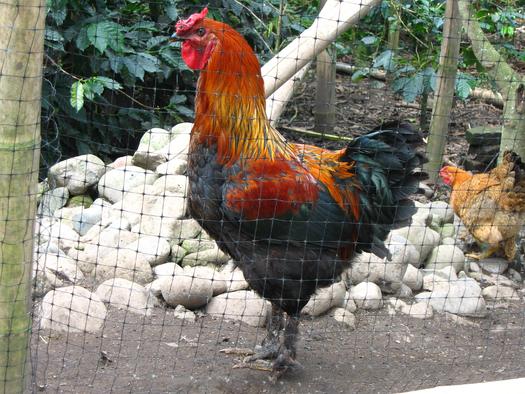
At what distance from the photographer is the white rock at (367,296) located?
5.58 meters

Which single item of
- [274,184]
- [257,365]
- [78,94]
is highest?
[78,94]

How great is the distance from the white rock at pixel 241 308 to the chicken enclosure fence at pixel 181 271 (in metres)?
0.01

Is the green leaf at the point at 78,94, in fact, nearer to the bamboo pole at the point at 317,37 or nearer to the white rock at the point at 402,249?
the bamboo pole at the point at 317,37

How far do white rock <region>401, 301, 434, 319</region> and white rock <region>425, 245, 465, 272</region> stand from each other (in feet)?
2.01

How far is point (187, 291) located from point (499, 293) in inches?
99.1

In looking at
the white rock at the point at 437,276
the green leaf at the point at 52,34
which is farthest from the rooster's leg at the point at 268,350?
the green leaf at the point at 52,34

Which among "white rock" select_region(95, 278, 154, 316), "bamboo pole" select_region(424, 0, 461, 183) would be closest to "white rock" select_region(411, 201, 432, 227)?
"bamboo pole" select_region(424, 0, 461, 183)

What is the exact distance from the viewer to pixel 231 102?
4387 millimetres

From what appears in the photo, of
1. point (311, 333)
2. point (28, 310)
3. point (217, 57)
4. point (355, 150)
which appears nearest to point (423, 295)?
point (311, 333)

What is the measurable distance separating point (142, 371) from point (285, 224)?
121 centimetres

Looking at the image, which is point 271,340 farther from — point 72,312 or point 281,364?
point 72,312

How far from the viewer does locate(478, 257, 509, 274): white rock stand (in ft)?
21.4

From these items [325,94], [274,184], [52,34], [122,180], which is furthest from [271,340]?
[325,94]

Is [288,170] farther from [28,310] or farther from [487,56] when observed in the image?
[487,56]
